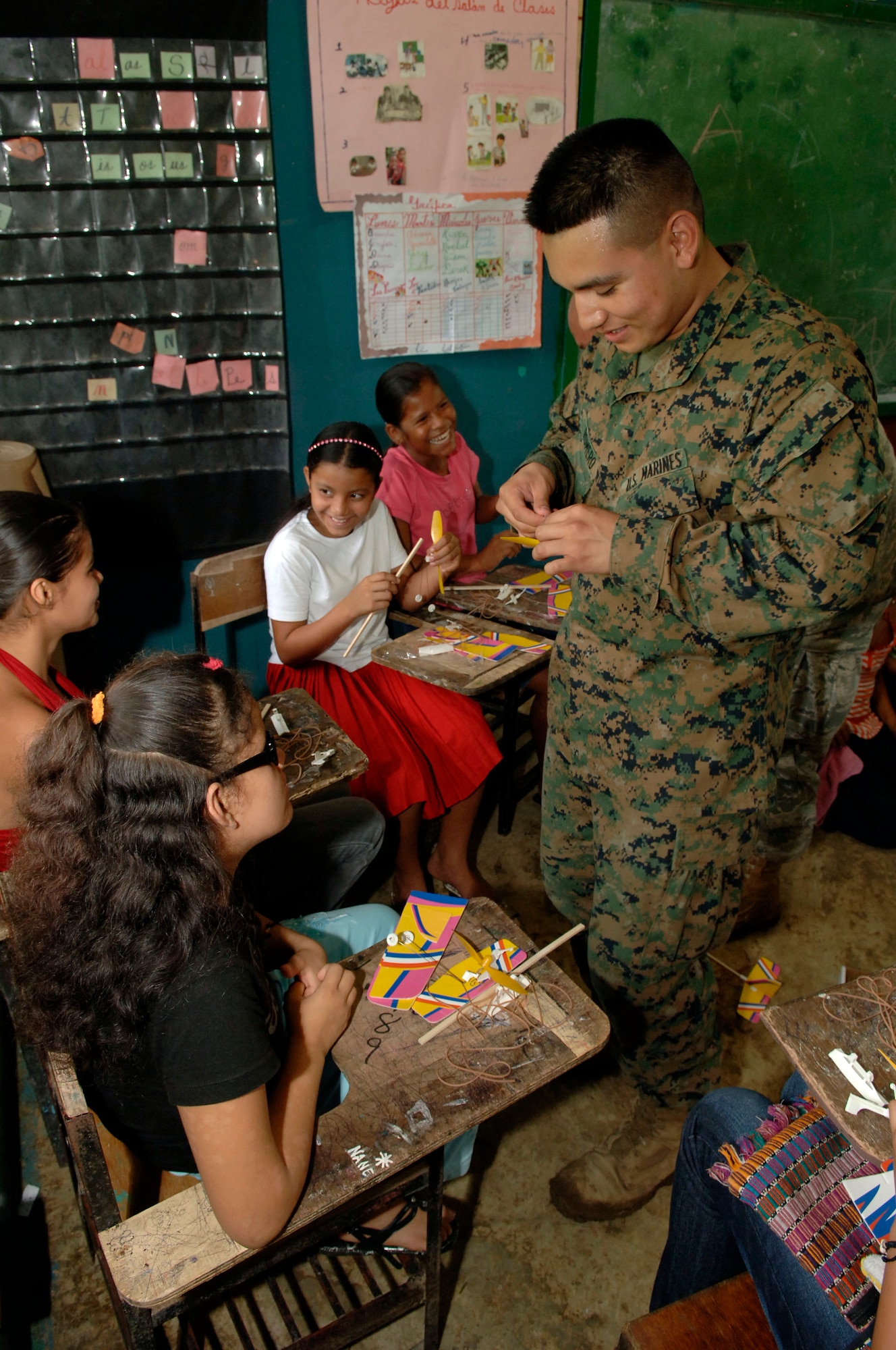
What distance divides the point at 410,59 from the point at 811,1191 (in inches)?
147

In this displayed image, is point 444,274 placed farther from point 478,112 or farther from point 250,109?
point 250,109

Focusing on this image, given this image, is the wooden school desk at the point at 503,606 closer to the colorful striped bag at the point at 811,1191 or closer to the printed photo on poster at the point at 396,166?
the printed photo on poster at the point at 396,166

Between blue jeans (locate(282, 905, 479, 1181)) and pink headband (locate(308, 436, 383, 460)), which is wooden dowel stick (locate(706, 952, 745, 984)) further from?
pink headband (locate(308, 436, 383, 460))

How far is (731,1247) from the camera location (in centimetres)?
143

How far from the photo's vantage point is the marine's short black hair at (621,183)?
1452 mm

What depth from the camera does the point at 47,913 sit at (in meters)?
1.27

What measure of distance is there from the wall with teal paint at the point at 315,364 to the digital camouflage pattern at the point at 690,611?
169 cm

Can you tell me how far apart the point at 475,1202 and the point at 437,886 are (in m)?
1.09

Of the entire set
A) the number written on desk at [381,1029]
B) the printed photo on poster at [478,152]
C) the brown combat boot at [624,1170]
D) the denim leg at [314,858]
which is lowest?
the brown combat boot at [624,1170]

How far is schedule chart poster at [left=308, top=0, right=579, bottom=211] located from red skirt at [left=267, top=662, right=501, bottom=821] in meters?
1.89

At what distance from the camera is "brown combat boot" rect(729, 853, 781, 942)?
2898 mm

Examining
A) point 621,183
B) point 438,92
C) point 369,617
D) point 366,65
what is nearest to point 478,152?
point 438,92

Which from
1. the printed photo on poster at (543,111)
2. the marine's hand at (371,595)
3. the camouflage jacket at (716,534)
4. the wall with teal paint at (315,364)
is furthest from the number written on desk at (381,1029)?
the printed photo on poster at (543,111)

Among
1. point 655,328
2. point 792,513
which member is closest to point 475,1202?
point 792,513
